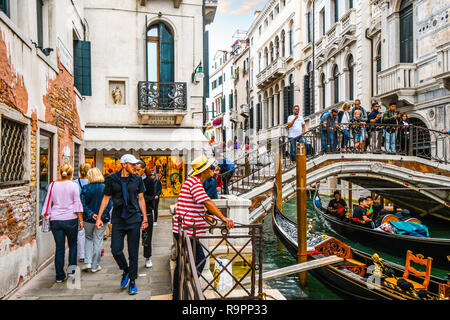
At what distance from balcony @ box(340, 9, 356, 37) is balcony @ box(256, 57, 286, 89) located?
6.23 m

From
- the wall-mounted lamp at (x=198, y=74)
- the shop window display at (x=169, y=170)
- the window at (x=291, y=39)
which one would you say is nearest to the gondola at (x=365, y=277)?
the shop window display at (x=169, y=170)

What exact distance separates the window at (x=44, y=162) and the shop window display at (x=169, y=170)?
5310 mm

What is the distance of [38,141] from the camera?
521cm

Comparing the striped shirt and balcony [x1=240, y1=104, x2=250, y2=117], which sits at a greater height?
balcony [x1=240, y1=104, x2=250, y2=117]

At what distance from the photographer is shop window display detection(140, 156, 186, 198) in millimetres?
11336

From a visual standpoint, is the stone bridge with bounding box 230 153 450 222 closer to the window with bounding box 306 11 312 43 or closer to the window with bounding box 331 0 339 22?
the window with bounding box 331 0 339 22

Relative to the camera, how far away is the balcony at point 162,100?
34.1 ft

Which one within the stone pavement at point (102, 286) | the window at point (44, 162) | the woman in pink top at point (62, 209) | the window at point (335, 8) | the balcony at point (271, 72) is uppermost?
the window at point (335, 8)

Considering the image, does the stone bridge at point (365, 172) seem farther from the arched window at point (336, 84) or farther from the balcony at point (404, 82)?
the arched window at point (336, 84)

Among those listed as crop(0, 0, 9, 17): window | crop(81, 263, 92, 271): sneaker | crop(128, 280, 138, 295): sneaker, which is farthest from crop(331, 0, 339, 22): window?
crop(128, 280, 138, 295): sneaker

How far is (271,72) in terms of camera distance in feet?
75.8

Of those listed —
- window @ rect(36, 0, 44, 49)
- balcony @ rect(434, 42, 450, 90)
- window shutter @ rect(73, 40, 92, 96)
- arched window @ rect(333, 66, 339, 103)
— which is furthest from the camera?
arched window @ rect(333, 66, 339, 103)
